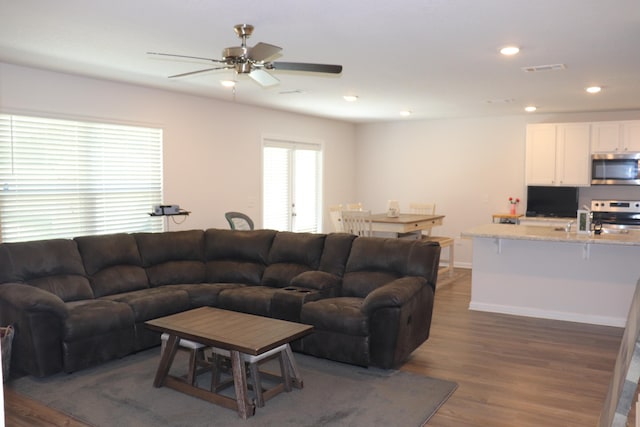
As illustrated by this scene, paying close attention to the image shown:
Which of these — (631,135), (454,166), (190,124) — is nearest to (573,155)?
(631,135)

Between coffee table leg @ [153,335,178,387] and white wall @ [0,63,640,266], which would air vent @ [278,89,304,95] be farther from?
coffee table leg @ [153,335,178,387]

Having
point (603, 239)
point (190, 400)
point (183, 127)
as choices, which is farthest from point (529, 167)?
point (190, 400)

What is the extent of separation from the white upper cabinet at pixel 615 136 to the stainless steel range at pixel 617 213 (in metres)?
0.75

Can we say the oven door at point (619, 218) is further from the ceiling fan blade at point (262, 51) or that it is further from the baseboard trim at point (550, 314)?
the ceiling fan blade at point (262, 51)

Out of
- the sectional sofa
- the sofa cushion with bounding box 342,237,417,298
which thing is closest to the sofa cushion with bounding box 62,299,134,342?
the sectional sofa

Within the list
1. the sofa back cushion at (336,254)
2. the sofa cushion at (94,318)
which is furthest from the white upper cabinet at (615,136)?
the sofa cushion at (94,318)

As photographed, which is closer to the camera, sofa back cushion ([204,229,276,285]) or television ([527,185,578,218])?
sofa back cushion ([204,229,276,285])

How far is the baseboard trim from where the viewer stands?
17.3ft

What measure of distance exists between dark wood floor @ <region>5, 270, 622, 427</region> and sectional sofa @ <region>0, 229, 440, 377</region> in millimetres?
389

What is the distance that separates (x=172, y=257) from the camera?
17.5ft

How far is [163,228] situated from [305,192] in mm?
3001

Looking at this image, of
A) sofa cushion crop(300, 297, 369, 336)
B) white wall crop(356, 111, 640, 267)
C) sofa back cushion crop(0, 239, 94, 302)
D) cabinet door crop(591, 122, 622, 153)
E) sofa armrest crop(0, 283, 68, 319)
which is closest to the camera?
sofa armrest crop(0, 283, 68, 319)

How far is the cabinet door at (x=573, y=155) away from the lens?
7.45m

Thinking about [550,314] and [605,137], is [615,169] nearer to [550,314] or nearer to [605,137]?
[605,137]
